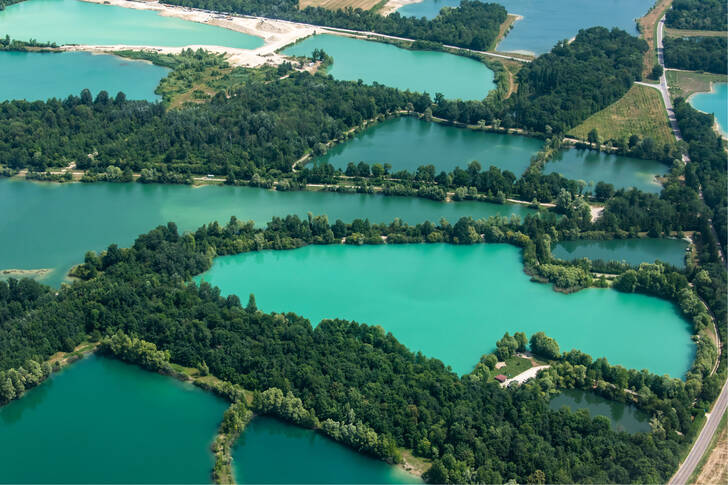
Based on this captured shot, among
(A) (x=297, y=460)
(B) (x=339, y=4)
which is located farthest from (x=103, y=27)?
(A) (x=297, y=460)

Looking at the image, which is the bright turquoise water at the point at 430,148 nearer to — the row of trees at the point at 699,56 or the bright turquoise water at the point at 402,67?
the bright turquoise water at the point at 402,67

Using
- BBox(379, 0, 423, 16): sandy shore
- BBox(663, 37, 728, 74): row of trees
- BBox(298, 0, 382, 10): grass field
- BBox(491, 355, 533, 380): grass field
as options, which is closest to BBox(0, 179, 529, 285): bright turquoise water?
BBox(491, 355, 533, 380): grass field

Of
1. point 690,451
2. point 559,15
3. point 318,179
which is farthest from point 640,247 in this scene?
point 559,15

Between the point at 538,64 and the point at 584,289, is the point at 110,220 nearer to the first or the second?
the point at 584,289

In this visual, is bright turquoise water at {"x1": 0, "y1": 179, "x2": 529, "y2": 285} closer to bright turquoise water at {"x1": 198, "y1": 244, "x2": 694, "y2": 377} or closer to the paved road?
bright turquoise water at {"x1": 198, "y1": 244, "x2": 694, "y2": 377}

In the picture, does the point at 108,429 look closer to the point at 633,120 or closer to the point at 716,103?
the point at 633,120
